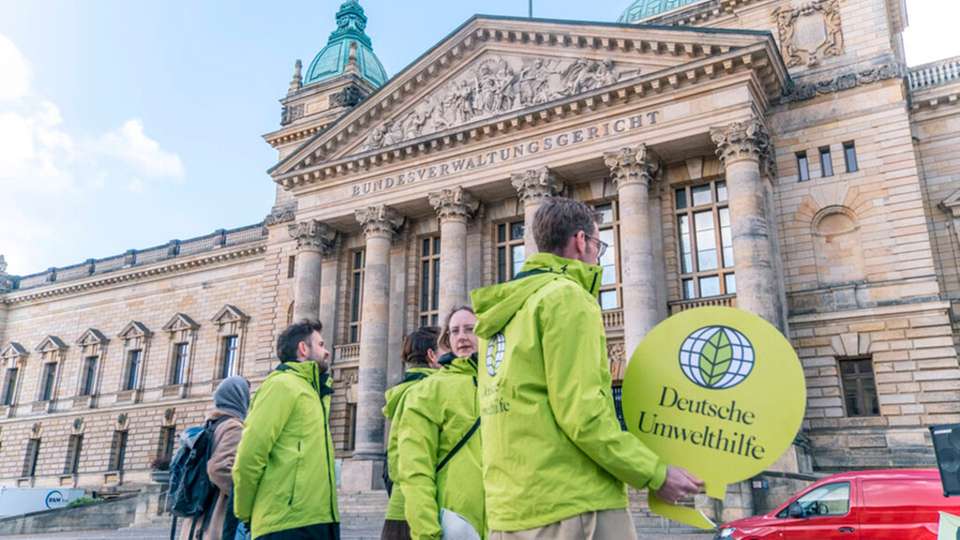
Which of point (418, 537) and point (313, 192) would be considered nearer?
point (418, 537)

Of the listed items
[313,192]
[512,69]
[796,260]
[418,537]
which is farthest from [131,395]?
[418,537]

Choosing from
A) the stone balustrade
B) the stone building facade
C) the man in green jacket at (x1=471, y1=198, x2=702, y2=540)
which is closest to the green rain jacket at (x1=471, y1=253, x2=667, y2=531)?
the man in green jacket at (x1=471, y1=198, x2=702, y2=540)

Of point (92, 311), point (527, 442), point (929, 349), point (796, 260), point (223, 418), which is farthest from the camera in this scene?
point (92, 311)

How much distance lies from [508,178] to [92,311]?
1379 inches

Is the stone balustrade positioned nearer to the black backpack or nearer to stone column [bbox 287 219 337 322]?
stone column [bbox 287 219 337 322]

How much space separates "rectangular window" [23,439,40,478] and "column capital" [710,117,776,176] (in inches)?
1800

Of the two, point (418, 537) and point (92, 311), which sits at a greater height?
point (92, 311)

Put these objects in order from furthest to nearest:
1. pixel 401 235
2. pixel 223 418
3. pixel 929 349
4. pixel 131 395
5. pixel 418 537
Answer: pixel 131 395, pixel 401 235, pixel 929 349, pixel 223 418, pixel 418 537

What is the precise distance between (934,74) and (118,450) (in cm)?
4453

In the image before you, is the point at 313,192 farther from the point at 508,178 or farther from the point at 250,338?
the point at 250,338

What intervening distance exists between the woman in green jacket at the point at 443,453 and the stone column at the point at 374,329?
2186 cm

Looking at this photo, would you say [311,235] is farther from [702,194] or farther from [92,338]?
[92,338]

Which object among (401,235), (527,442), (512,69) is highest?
(512,69)

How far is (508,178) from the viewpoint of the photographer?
2602 centimetres
